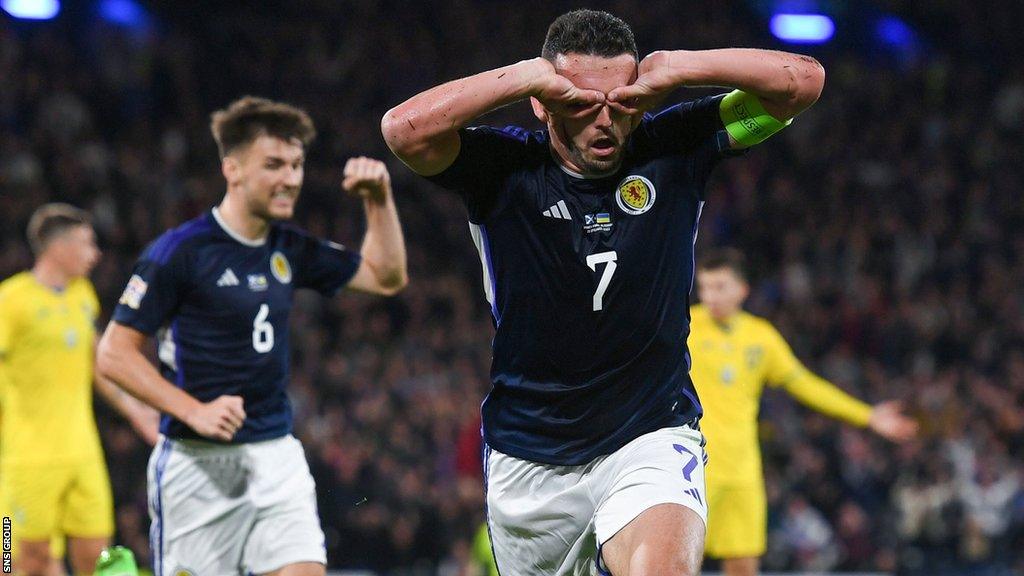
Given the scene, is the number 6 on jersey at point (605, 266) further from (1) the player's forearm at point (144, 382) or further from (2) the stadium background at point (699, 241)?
(2) the stadium background at point (699, 241)

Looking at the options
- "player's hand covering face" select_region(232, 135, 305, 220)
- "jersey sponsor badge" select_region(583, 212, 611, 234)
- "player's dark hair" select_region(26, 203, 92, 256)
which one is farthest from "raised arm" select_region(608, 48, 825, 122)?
"player's dark hair" select_region(26, 203, 92, 256)

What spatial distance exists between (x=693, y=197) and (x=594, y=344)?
59 cm

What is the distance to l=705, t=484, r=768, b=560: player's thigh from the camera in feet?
27.7

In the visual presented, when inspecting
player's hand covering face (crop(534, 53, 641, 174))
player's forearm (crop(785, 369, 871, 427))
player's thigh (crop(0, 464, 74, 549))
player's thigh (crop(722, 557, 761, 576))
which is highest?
player's hand covering face (crop(534, 53, 641, 174))

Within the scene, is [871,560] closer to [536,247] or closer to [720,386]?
[720,386]

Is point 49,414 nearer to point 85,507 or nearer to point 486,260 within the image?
point 85,507

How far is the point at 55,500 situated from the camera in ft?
25.9

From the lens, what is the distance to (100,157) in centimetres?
1650

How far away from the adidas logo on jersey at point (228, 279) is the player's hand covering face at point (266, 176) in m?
0.33

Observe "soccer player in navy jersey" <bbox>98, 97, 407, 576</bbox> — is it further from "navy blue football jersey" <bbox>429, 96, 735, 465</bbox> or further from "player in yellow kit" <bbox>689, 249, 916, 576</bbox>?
"player in yellow kit" <bbox>689, 249, 916, 576</bbox>

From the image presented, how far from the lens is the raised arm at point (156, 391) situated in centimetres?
514

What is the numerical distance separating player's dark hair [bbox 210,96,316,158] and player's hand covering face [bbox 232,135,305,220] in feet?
0.13

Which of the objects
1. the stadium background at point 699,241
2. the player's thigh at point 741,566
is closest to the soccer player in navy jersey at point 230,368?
the player's thigh at point 741,566

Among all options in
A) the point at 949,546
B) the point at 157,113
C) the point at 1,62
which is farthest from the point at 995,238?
the point at 1,62
